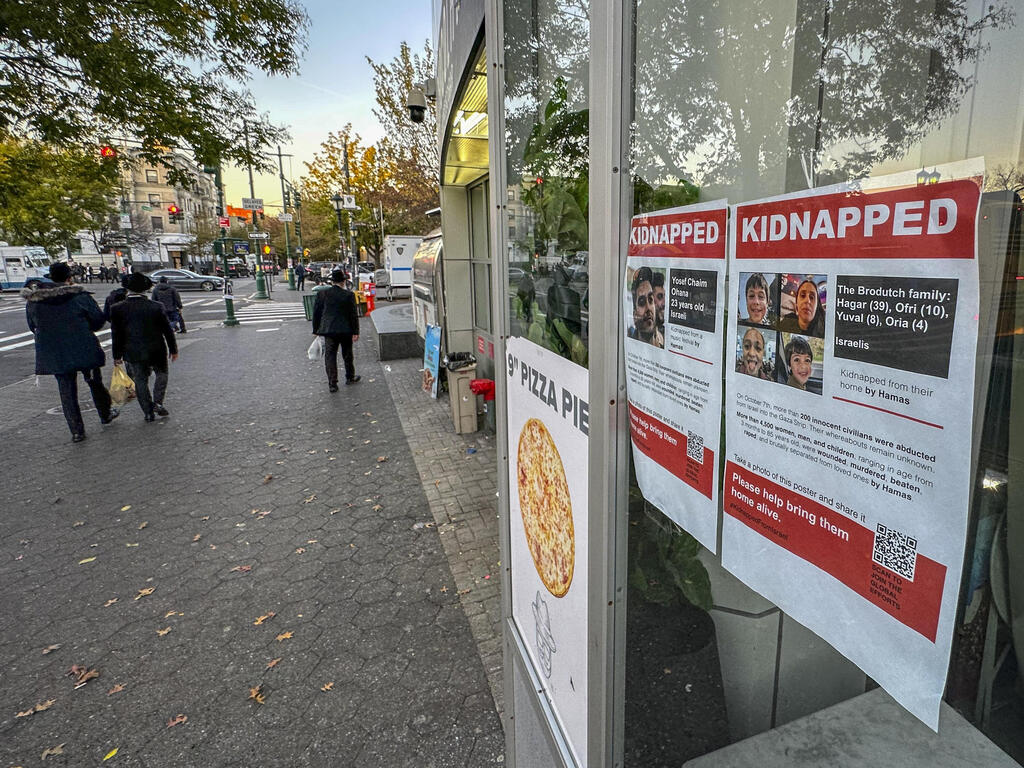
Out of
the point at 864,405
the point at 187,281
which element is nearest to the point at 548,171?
the point at 864,405

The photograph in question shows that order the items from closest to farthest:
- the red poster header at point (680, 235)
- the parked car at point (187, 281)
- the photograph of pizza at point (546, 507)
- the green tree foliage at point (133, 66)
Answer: the red poster header at point (680, 235) < the photograph of pizza at point (546, 507) < the green tree foliage at point (133, 66) < the parked car at point (187, 281)

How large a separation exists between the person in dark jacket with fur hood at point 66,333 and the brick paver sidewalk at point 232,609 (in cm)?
76

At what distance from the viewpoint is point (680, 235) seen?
1.08m

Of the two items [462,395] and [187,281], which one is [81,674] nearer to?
[462,395]

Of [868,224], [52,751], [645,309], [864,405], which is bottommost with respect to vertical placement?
[52,751]

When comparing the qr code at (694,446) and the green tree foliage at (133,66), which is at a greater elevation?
the green tree foliage at (133,66)

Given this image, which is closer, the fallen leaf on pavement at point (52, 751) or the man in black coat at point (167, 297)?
the fallen leaf on pavement at point (52, 751)

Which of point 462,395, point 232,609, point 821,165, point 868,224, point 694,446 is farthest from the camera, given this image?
point 462,395

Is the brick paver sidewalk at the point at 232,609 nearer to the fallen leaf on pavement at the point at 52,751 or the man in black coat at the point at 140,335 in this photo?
the fallen leaf on pavement at the point at 52,751

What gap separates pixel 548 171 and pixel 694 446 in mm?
943

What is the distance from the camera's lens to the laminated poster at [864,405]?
0.68m

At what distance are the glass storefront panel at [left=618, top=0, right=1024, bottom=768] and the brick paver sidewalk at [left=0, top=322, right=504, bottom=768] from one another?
144 centimetres

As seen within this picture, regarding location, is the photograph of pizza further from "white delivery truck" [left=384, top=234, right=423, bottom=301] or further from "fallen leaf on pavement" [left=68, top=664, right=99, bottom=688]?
"white delivery truck" [left=384, top=234, right=423, bottom=301]

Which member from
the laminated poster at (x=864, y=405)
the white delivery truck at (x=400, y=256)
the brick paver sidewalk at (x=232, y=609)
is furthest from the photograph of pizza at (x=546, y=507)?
the white delivery truck at (x=400, y=256)
